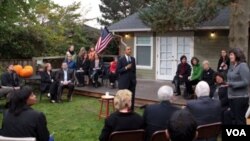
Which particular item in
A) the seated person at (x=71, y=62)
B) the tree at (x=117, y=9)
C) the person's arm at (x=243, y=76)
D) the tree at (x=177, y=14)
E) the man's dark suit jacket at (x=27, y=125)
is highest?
the tree at (x=117, y=9)

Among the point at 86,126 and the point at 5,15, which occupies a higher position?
the point at 5,15

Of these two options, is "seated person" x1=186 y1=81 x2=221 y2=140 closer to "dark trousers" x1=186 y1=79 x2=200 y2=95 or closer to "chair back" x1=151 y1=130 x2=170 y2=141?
"chair back" x1=151 y1=130 x2=170 y2=141

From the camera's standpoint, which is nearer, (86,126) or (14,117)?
(14,117)

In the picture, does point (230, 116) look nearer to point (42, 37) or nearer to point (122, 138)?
point (122, 138)

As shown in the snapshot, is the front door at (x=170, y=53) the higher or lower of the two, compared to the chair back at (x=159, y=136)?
higher

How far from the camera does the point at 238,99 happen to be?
22.3 feet

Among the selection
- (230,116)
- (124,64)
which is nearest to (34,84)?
(124,64)

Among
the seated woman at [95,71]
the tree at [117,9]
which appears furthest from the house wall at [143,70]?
the tree at [117,9]

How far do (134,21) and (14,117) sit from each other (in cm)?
1448

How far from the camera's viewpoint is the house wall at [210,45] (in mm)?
15234

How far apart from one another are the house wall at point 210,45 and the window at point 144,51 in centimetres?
219

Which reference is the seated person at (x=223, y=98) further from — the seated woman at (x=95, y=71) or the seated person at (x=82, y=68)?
the seated person at (x=82, y=68)

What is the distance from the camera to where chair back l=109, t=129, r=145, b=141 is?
4.63 metres

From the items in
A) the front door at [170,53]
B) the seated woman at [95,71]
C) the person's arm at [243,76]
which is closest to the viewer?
the person's arm at [243,76]
